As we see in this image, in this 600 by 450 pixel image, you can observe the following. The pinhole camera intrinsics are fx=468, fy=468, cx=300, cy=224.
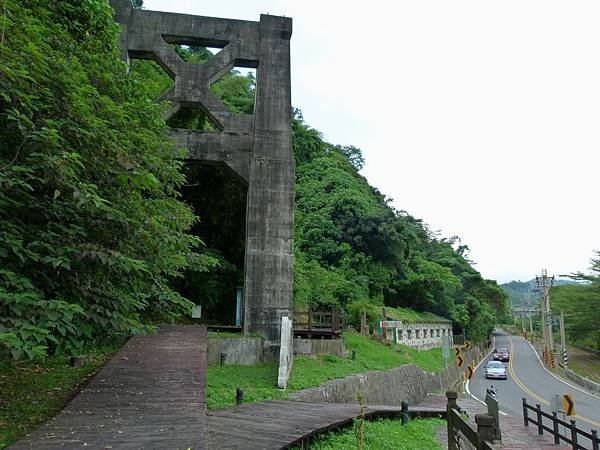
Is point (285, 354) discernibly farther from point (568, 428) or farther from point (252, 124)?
point (252, 124)

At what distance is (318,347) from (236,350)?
12.7 ft

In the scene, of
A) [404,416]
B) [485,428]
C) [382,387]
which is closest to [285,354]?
[404,416]

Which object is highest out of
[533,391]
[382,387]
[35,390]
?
[35,390]

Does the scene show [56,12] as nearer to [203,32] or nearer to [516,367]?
[203,32]

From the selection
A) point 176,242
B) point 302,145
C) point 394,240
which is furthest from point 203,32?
point 302,145

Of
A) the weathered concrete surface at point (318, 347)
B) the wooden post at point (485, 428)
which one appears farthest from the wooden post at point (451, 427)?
the weathered concrete surface at point (318, 347)

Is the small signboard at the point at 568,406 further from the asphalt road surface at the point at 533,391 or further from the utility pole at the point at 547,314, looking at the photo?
the utility pole at the point at 547,314

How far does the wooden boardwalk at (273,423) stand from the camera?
19.3ft

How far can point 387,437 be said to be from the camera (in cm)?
877

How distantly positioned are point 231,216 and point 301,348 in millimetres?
5730

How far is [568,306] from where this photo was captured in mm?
44781

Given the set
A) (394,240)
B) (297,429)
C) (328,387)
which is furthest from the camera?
(394,240)

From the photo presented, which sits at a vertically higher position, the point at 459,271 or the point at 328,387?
the point at 459,271

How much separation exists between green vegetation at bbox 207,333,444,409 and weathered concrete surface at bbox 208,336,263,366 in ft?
1.04
